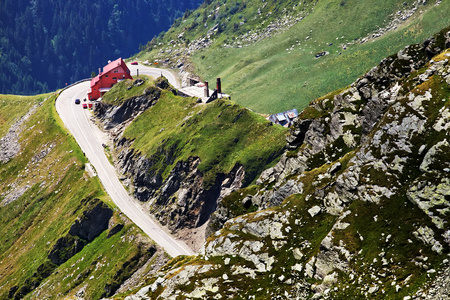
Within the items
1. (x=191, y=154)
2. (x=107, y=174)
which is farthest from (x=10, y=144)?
(x=191, y=154)

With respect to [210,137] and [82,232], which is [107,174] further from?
[210,137]

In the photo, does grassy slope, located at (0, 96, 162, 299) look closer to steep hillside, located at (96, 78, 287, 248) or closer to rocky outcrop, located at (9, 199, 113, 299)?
rocky outcrop, located at (9, 199, 113, 299)

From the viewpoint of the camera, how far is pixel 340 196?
165 ft

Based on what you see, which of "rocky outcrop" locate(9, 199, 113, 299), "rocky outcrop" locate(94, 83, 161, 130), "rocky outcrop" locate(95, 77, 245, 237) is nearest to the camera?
"rocky outcrop" locate(95, 77, 245, 237)

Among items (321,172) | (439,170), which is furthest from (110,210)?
(439,170)

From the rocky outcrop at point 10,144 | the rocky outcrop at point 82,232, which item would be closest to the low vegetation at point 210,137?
the rocky outcrop at point 82,232

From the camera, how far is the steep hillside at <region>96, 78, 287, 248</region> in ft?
391

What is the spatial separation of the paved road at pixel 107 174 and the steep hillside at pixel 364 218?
55564 millimetres

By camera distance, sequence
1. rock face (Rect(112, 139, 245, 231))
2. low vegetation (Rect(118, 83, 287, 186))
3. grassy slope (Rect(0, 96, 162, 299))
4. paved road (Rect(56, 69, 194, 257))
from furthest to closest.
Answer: low vegetation (Rect(118, 83, 287, 186)), rock face (Rect(112, 139, 245, 231)), paved road (Rect(56, 69, 194, 257)), grassy slope (Rect(0, 96, 162, 299))

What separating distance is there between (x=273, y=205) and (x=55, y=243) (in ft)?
289

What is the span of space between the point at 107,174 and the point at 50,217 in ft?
74.2

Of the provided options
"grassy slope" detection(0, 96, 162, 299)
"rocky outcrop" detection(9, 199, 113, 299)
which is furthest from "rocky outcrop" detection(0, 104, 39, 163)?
"rocky outcrop" detection(9, 199, 113, 299)

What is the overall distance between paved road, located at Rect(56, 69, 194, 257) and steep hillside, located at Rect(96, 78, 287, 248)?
3384mm

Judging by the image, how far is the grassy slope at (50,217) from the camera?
11238 centimetres
